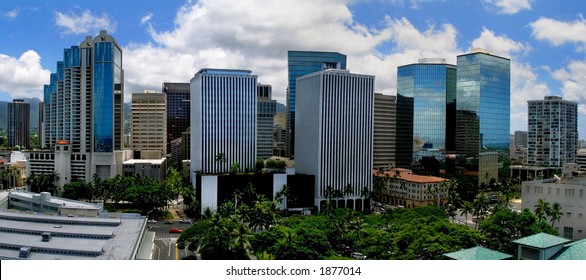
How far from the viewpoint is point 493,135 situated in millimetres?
50312

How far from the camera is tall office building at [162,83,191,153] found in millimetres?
88688

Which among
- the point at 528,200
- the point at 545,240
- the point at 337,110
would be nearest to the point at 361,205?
the point at 337,110

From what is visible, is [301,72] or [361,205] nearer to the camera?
[361,205]

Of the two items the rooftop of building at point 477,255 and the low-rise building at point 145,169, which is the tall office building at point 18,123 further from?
the rooftop of building at point 477,255

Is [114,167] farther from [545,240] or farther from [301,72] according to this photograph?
[545,240]

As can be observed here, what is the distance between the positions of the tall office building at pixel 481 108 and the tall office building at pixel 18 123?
6825cm

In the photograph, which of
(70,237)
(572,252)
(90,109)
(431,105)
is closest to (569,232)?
(572,252)

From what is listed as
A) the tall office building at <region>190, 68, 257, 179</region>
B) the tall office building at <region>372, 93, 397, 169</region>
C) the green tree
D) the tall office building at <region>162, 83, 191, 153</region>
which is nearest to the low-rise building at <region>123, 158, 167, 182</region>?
the tall office building at <region>190, 68, 257, 179</region>

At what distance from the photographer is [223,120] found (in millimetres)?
39156

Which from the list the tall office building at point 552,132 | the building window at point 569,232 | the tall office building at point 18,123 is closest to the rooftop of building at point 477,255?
the building window at point 569,232

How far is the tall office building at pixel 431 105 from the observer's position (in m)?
52.7

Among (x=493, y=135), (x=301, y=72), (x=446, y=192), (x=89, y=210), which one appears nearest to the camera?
(x=89, y=210)

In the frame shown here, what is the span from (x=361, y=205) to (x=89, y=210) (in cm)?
2126

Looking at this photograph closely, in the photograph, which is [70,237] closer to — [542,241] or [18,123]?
[542,241]
